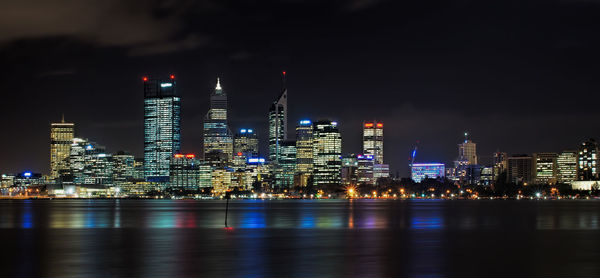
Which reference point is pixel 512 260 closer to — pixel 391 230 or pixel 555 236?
pixel 555 236

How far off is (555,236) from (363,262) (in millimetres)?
27714

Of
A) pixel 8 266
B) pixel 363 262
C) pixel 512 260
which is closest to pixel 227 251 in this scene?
pixel 363 262

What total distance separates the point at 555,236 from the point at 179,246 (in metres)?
31.9

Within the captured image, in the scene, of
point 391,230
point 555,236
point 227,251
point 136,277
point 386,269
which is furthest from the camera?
point 391,230

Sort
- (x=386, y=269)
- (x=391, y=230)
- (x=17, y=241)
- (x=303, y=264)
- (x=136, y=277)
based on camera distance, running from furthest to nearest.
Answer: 1. (x=391, y=230)
2. (x=17, y=241)
3. (x=303, y=264)
4. (x=386, y=269)
5. (x=136, y=277)

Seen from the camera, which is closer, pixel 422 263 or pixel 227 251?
pixel 422 263

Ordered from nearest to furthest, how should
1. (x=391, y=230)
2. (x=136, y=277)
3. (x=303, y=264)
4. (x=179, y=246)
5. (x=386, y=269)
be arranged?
1. (x=136, y=277)
2. (x=386, y=269)
3. (x=303, y=264)
4. (x=179, y=246)
5. (x=391, y=230)

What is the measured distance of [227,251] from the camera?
47.2 m

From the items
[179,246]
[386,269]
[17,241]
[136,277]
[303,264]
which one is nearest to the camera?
[136,277]

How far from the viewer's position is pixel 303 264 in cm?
3984

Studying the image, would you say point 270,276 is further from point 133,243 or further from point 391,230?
point 391,230

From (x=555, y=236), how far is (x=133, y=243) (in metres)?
35.1

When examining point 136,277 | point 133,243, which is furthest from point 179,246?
point 136,277

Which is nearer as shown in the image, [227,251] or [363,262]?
[363,262]
